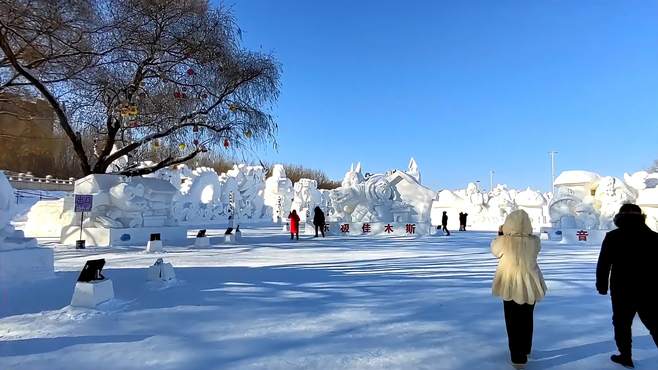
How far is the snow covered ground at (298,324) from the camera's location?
363 centimetres

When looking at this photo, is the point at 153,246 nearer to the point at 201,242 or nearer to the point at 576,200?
the point at 201,242

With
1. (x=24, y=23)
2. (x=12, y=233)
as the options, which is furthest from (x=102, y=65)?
(x=12, y=233)

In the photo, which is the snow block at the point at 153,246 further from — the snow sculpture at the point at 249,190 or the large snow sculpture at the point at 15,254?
the snow sculpture at the point at 249,190

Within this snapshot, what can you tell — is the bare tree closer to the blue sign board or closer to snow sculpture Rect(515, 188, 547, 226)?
the blue sign board

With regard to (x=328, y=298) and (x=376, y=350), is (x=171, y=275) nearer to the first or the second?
(x=328, y=298)

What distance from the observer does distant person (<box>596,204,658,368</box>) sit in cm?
352

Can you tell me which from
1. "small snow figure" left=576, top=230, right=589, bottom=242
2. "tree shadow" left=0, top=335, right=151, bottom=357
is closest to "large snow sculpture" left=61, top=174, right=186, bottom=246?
"tree shadow" left=0, top=335, right=151, bottom=357

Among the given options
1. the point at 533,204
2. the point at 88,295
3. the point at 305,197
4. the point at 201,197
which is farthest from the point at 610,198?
the point at 201,197

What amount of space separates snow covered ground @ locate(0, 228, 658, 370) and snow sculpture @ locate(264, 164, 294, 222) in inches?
1263

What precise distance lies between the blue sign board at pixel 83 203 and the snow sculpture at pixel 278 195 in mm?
27611

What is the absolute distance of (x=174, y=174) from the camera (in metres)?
33.5

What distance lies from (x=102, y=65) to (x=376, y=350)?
12.7 meters

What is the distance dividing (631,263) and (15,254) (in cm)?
746

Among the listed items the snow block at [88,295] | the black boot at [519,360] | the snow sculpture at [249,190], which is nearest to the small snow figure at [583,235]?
the black boot at [519,360]
